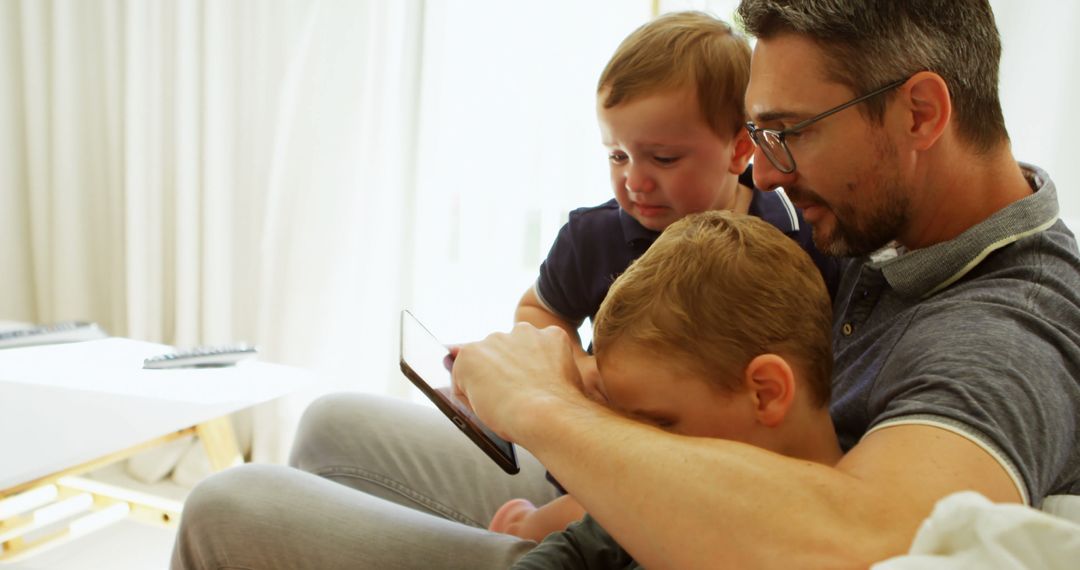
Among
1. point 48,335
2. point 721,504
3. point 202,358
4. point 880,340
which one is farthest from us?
point 48,335

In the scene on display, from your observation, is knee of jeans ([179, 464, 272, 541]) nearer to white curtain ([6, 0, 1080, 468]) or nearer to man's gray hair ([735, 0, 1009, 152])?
man's gray hair ([735, 0, 1009, 152])

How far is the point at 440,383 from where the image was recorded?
1.01 metres

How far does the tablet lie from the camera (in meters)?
0.88

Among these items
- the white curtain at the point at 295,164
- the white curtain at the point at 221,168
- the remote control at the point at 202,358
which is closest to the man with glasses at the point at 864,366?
the remote control at the point at 202,358

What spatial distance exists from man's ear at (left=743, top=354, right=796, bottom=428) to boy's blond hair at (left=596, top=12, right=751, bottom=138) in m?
0.57

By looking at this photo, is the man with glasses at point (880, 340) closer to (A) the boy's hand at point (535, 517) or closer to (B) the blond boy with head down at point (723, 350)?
(B) the blond boy with head down at point (723, 350)

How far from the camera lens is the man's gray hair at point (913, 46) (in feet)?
3.02

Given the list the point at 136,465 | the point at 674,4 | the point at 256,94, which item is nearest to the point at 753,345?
the point at 674,4

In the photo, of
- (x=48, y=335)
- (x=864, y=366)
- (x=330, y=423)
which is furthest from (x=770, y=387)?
(x=48, y=335)

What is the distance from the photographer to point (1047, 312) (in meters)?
0.78

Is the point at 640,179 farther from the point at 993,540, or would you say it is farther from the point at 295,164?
the point at 295,164

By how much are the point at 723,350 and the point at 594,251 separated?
639 mm

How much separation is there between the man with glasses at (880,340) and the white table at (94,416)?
589mm

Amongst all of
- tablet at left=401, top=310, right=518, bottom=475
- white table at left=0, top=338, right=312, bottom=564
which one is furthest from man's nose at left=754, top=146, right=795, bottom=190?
white table at left=0, top=338, right=312, bottom=564
